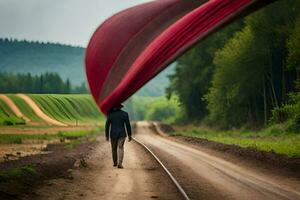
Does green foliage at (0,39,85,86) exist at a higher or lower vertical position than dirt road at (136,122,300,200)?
higher

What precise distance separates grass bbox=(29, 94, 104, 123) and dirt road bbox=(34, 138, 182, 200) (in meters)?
3.12

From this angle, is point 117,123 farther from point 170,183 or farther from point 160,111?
point 160,111

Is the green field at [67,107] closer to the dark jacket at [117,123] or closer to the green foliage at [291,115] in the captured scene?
the dark jacket at [117,123]

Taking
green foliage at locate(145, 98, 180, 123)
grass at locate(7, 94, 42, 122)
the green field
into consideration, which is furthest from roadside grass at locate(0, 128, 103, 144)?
green foliage at locate(145, 98, 180, 123)

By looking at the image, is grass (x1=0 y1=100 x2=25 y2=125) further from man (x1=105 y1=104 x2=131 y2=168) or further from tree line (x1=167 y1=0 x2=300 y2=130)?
tree line (x1=167 y1=0 x2=300 y2=130)

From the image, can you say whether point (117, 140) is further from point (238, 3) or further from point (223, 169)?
point (238, 3)

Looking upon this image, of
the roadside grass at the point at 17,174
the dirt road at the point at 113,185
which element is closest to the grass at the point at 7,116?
the dirt road at the point at 113,185

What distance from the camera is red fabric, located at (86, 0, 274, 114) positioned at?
7.13 meters

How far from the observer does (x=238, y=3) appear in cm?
720

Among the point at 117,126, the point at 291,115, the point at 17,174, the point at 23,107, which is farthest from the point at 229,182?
the point at 291,115

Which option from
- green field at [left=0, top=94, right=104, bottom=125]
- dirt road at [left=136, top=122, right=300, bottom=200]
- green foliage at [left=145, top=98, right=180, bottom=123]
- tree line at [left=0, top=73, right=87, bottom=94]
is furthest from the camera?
green foliage at [left=145, top=98, right=180, bottom=123]

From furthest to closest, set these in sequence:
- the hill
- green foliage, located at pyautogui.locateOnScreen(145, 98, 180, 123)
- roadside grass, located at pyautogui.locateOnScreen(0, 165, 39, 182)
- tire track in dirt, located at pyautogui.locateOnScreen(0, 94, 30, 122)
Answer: green foliage, located at pyautogui.locateOnScreen(145, 98, 180, 123) < the hill < tire track in dirt, located at pyautogui.locateOnScreen(0, 94, 30, 122) < roadside grass, located at pyautogui.locateOnScreen(0, 165, 39, 182)

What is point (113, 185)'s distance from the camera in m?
13.9

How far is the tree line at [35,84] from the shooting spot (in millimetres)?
27203
